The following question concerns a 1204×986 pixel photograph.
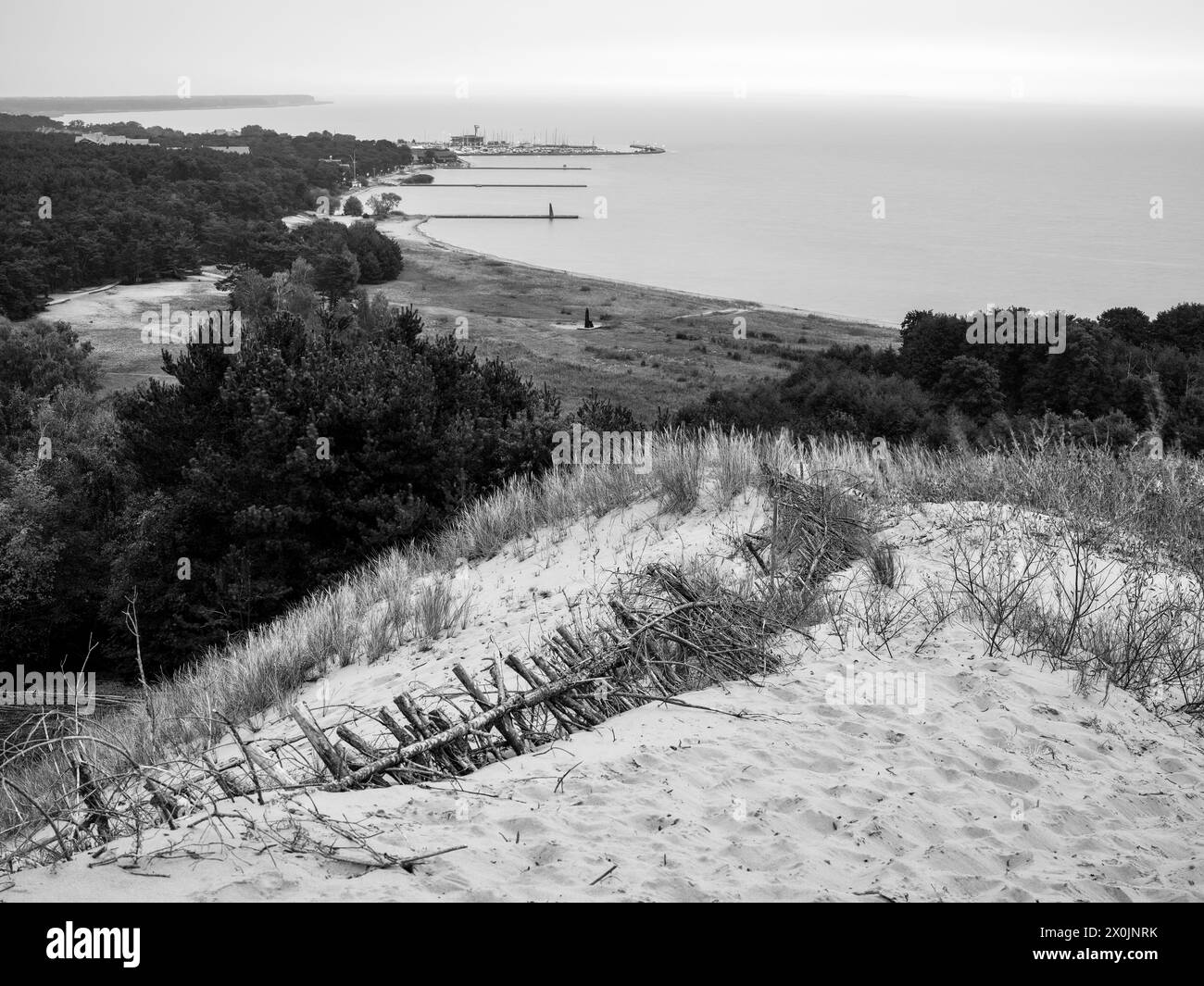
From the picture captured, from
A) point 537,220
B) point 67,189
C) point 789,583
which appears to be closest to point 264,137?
point 537,220

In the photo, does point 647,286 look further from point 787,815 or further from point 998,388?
point 787,815

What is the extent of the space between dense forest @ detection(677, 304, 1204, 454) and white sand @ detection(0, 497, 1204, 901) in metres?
15.5

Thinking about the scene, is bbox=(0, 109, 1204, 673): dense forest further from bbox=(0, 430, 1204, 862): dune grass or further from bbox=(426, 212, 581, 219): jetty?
bbox=(426, 212, 581, 219): jetty

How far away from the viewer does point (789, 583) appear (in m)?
6.75

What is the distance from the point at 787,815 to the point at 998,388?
26118 millimetres

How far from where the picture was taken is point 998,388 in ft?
A: 90.8

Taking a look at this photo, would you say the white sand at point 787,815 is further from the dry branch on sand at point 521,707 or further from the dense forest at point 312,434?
the dense forest at point 312,434

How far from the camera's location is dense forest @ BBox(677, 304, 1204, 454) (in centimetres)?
2228

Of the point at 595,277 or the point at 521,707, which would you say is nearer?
the point at 521,707

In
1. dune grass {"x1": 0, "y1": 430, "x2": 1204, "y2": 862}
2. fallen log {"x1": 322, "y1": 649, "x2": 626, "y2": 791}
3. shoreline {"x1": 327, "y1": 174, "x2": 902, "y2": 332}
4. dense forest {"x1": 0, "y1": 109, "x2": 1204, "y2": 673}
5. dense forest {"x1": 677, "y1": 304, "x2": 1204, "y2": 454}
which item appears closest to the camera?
fallen log {"x1": 322, "y1": 649, "x2": 626, "y2": 791}

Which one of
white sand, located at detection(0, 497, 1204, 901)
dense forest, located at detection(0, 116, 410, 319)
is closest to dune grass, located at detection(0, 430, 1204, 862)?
white sand, located at detection(0, 497, 1204, 901)

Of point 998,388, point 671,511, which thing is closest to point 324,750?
point 671,511
